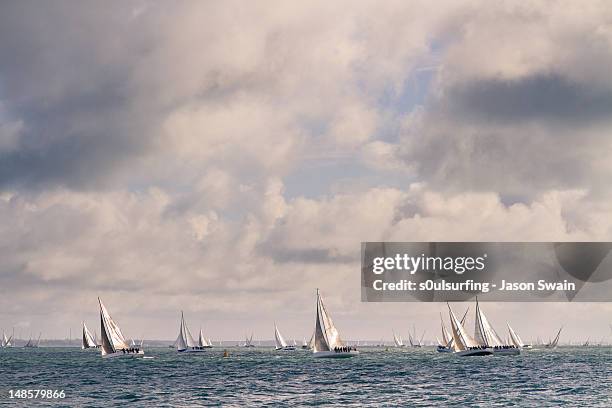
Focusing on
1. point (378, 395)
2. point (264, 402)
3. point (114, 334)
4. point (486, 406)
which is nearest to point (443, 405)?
point (486, 406)

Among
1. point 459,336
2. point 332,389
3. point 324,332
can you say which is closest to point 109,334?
point 324,332

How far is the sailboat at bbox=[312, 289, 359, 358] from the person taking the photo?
170700 millimetres

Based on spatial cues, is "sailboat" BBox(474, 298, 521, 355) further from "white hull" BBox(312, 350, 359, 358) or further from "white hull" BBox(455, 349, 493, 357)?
"white hull" BBox(312, 350, 359, 358)

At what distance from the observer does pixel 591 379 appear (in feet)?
385

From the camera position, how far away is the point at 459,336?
190m

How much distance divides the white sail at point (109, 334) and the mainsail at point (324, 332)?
52.2 meters

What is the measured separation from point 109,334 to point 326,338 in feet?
182

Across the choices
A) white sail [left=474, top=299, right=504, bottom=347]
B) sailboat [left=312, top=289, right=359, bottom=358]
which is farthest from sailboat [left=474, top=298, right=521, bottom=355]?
sailboat [left=312, top=289, right=359, bottom=358]

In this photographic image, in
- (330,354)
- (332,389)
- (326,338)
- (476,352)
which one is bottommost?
(332,389)

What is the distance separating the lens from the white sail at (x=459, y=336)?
183012 millimetres

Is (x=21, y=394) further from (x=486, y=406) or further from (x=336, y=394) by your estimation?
(x=486, y=406)

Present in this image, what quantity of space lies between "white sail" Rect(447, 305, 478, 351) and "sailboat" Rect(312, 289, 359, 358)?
2603 centimetres

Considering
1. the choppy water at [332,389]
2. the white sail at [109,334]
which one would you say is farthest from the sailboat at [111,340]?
the choppy water at [332,389]

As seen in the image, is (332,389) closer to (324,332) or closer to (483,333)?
(324,332)
